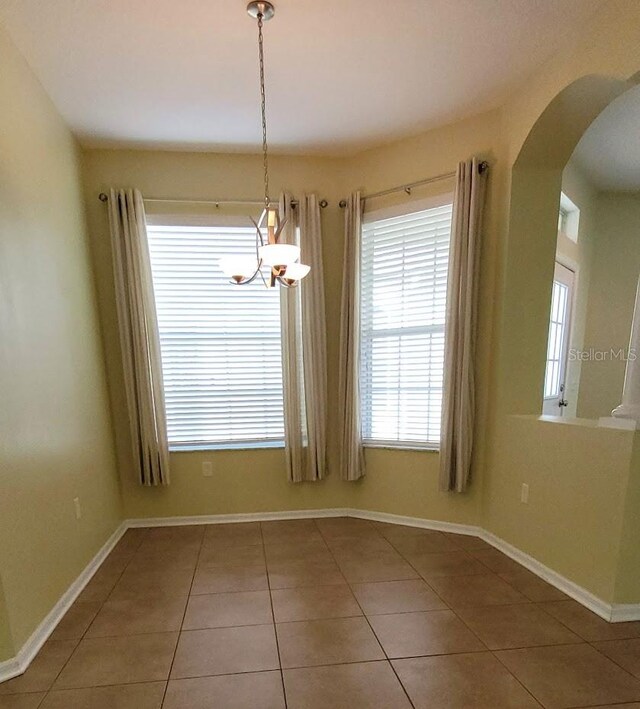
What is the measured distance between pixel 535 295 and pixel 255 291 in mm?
1939

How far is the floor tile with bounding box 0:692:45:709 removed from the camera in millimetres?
1516

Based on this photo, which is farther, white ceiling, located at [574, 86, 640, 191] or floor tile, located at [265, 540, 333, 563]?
floor tile, located at [265, 540, 333, 563]

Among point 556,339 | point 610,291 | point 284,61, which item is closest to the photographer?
point 284,61

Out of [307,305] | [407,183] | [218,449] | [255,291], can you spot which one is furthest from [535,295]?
[218,449]

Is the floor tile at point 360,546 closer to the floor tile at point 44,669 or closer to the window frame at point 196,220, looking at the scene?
the window frame at point 196,220

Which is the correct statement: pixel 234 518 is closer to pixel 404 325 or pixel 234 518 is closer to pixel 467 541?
pixel 467 541

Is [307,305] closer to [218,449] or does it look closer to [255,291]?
[255,291]

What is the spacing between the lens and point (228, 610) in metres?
2.08

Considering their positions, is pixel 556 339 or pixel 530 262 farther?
pixel 556 339

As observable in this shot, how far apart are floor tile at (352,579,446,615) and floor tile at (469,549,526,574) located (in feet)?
1.60

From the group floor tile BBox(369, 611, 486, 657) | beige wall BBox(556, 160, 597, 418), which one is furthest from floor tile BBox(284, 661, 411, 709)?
beige wall BBox(556, 160, 597, 418)

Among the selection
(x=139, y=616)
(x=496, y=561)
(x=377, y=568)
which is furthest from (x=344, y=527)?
(x=139, y=616)

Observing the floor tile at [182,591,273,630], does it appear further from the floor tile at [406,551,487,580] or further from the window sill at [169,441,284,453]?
the window sill at [169,441,284,453]

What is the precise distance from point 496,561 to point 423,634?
90 centimetres
